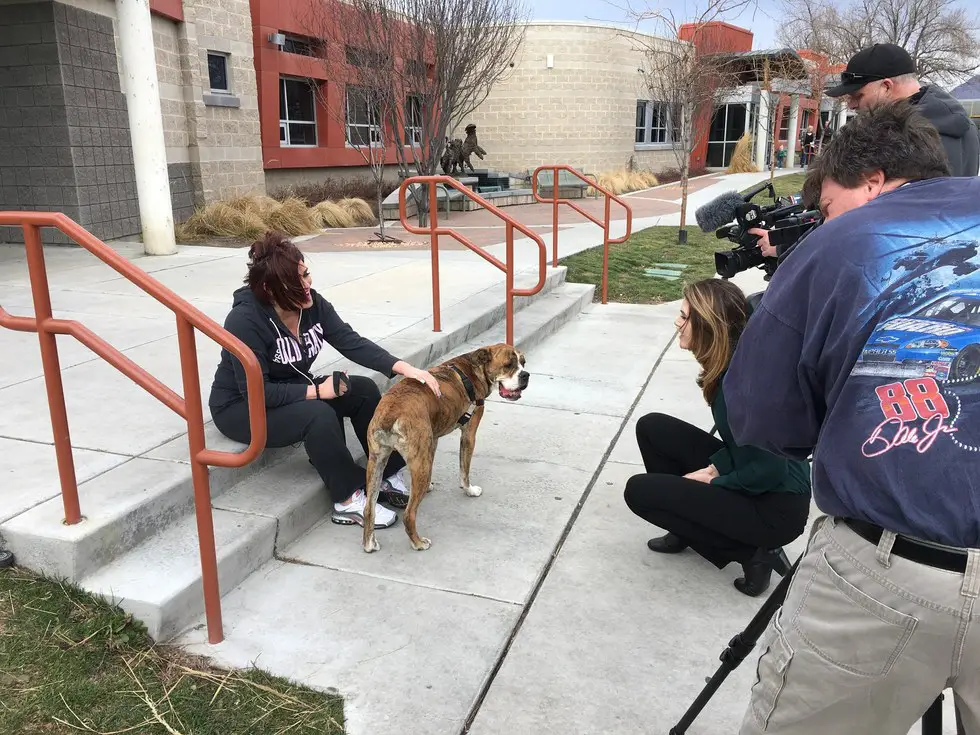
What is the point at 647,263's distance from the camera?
10.1m

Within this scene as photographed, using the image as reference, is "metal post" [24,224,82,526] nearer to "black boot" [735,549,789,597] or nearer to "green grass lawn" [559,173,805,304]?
"black boot" [735,549,789,597]

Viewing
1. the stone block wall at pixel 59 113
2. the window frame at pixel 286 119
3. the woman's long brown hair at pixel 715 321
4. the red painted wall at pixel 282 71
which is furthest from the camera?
the window frame at pixel 286 119

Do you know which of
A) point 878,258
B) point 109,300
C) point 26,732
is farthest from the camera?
point 109,300

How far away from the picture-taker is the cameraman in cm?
125

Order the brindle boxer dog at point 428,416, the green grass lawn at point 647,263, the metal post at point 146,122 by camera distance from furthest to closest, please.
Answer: the green grass lawn at point 647,263 → the metal post at point 146,122 → the brindle boxer dog at point 428,416

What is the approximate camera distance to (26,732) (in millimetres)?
2139

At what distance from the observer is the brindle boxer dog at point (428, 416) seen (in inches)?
120

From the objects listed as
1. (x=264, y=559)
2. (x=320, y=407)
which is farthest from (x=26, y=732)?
(x=320, y=407)

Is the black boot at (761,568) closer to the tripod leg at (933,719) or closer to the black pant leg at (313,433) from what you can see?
the tripod leg at (933,719)

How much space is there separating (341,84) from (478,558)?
11.4 meters

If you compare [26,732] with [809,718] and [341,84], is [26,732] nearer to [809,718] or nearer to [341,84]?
[809,718]

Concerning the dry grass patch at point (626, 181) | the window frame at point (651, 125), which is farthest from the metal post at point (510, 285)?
the window frame at point (651, 125)

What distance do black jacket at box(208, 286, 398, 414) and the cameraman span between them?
7.53ft

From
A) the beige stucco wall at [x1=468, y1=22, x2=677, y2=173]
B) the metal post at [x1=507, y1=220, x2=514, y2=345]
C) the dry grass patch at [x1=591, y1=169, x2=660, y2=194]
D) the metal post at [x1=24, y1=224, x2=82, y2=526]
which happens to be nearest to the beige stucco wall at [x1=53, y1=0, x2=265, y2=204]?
the metal post at [x1=507, y1=220, x2=514, y2=345]
